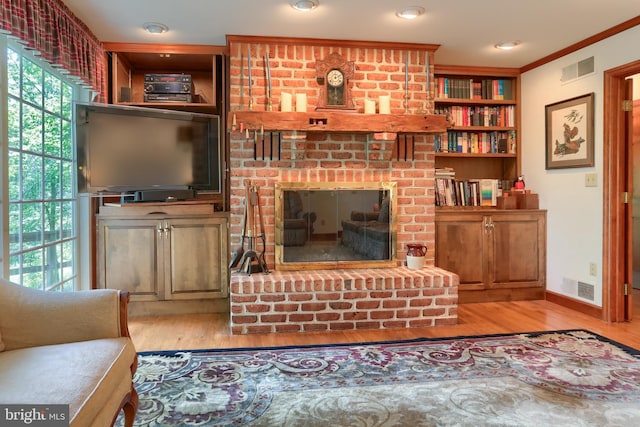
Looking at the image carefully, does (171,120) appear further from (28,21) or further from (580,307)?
(580,307)

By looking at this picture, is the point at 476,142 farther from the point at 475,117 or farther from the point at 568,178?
the point at 568,178

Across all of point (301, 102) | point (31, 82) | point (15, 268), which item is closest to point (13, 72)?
point (31, 82)

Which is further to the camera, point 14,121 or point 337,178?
point 337,178

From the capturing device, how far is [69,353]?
1528 mm

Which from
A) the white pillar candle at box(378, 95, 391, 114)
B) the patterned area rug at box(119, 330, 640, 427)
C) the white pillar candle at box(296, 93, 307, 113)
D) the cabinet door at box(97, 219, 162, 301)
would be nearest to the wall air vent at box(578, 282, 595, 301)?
the patterned area rug at box(119, 330, 640, 427)

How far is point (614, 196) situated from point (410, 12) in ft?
6.74

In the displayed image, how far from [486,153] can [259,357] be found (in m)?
2.95

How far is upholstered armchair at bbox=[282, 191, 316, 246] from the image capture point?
11.3 feet

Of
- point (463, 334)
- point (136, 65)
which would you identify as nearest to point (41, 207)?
point (136, 65)

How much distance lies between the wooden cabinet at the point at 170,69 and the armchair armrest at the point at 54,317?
7.24 feet

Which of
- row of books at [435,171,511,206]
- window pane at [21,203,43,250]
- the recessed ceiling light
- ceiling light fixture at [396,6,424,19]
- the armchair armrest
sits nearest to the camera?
the armchair armrest

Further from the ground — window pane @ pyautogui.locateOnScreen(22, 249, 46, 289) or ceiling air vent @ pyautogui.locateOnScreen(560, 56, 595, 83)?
ceiling air vent @ pyautogui.locateOnScreen(560, 56, 595, 83)

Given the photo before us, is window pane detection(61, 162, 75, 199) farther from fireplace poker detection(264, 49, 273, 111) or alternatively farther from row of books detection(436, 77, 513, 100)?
row of books detection(436, 77, 513, 100)

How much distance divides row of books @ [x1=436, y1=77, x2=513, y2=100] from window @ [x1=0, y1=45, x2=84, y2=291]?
3128 millimetres
